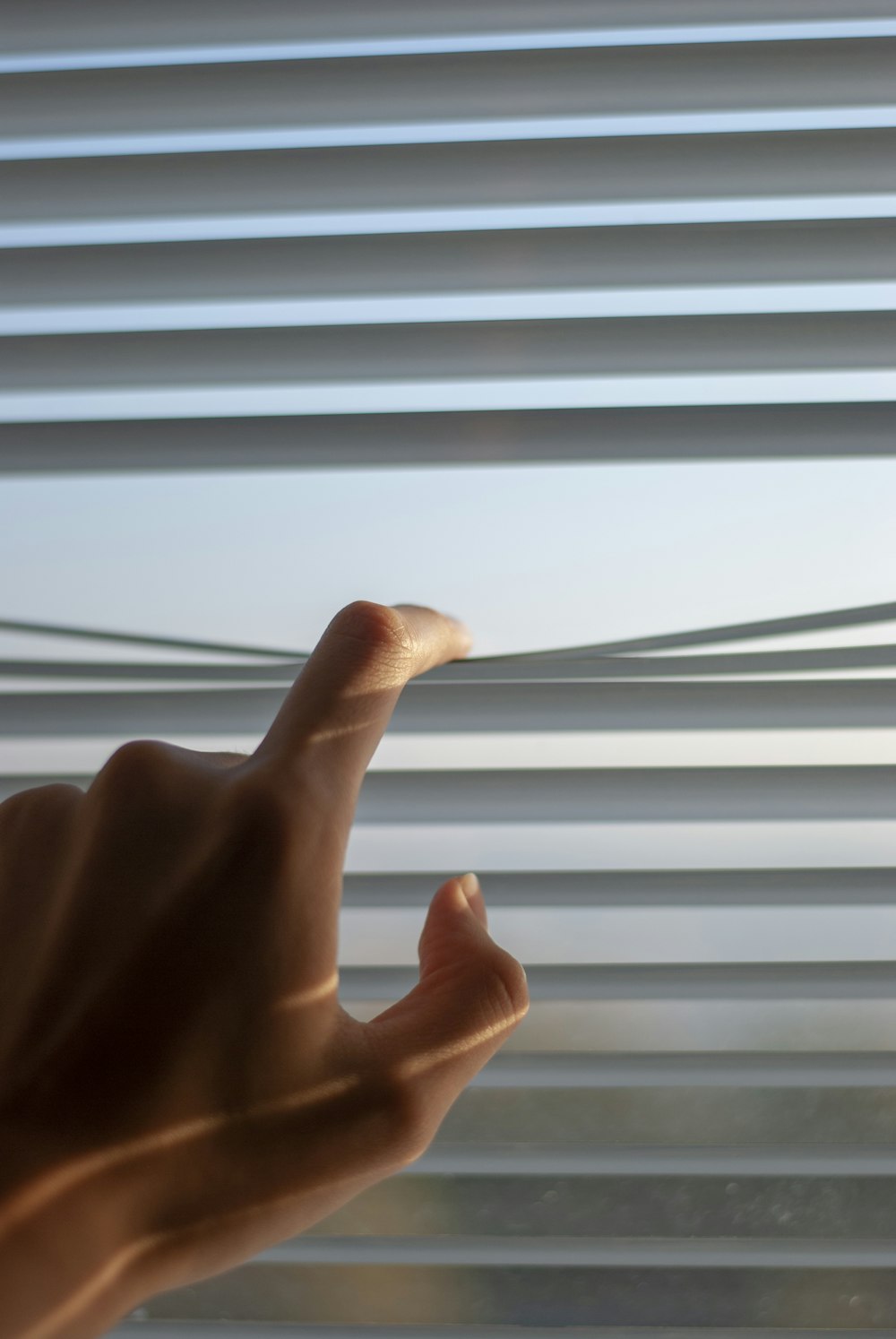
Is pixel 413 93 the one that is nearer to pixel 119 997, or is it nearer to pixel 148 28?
pixel 148 28

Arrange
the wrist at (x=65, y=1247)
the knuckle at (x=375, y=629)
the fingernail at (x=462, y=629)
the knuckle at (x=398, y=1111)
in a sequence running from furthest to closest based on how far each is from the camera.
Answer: the fingernail at (x=462, y=629) < the knuckle at (x=375, y=629) < the knuckle at (x=398, y=1111) < the wrist at (x=65, y=1247)

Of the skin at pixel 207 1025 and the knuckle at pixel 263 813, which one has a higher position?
the knuckle at pixel 263 813

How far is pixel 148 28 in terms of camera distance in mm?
949

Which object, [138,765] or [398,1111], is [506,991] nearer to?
[398,1111]

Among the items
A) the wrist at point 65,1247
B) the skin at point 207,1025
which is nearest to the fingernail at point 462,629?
the skin at point 207,1025

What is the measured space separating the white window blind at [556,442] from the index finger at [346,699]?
0.13 m

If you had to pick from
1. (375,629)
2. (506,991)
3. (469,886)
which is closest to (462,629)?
(375,629)

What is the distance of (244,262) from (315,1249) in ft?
3.84

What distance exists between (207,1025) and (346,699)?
301 mm

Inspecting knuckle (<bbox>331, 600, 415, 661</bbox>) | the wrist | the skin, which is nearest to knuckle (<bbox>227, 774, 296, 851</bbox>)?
the skin

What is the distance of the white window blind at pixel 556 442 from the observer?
0.94 m

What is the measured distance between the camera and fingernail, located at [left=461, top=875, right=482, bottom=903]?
3.10 ft

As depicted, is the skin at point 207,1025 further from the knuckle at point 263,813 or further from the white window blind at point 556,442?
the white window blind at point 556,442

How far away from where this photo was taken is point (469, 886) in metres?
0.96
